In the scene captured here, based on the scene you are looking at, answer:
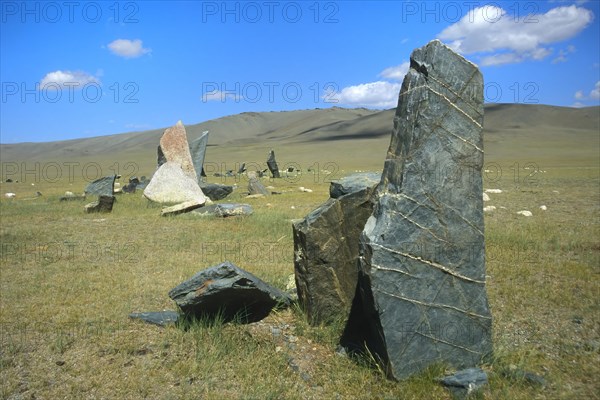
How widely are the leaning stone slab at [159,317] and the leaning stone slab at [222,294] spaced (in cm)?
28

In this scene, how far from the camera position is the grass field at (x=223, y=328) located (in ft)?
14.1

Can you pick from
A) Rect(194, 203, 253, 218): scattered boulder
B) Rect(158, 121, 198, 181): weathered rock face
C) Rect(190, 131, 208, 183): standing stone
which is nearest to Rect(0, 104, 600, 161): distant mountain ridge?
Rect(190, 131, 208, 183): standing stone

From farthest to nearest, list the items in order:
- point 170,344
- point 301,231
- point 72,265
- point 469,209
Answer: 1. point 72,265
2. point 301,231
3. point 170,344
4. point 469,209

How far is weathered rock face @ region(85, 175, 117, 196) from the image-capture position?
56.1ft

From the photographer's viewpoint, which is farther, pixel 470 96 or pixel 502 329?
pixel 502 329

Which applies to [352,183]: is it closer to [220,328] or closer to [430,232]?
[430,232]

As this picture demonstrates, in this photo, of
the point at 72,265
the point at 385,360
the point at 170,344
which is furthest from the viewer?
the point at 72,265

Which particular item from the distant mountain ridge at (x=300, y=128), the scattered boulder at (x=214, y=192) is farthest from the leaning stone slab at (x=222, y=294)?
the distant mountain ridge at (x=300, y=128)

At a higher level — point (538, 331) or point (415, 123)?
A: point (415, 123)

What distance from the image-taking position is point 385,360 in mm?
4395

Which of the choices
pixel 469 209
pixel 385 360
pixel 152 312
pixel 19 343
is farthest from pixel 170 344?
pixel 469 209

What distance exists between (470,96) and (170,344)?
3.88m

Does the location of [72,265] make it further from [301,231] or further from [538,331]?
[538,331]

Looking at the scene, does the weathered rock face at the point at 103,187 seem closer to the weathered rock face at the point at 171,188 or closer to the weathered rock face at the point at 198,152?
the weathered rock face at the point at 171,188
